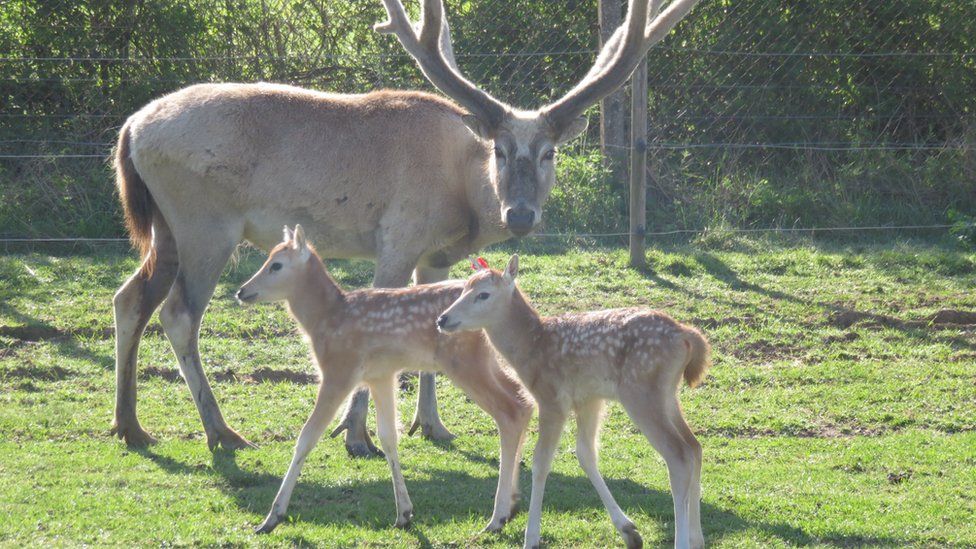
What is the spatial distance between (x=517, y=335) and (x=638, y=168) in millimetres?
6187

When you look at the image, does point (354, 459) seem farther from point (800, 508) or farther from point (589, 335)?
point (800, 508)

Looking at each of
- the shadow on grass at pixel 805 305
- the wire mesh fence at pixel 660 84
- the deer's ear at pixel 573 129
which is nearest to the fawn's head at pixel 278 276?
the deer's ear at pixel 573 129

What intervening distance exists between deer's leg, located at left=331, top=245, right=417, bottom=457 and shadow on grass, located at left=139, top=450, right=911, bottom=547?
522 millimetres

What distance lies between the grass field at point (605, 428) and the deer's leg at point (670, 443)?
565 millimetres

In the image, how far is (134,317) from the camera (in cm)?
881

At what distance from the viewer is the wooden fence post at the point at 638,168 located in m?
12.9

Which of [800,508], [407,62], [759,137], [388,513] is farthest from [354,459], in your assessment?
[759,137]

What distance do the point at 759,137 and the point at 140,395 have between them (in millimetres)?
8753

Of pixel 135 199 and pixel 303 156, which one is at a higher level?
pixel 303 156

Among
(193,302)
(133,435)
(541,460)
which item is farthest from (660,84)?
(541,460)

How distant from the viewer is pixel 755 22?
15.1m

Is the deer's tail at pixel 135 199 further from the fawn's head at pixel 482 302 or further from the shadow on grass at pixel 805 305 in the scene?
the shadow on grass at pixel 805 305

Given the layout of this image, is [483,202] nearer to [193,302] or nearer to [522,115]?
[522,115]

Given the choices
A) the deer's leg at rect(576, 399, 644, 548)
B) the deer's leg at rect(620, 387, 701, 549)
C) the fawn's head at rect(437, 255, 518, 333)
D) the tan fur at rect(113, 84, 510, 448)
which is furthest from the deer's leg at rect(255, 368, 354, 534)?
the deer's leg at rect(620, 387, 701, 549)
